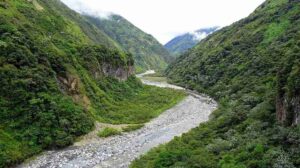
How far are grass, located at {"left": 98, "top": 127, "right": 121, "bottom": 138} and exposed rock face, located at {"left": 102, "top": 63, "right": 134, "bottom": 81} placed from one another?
116 ft

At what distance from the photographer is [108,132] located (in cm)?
6016

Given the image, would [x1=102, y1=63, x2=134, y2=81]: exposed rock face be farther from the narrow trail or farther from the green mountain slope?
the green mountain slope

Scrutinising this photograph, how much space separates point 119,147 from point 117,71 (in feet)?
177

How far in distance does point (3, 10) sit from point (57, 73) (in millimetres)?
23013

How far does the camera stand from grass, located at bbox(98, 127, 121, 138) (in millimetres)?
59066

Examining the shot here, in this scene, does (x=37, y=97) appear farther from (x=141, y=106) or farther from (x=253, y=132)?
(x=141, y=106)

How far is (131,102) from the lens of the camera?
9044cm

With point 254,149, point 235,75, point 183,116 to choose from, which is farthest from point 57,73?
point 235,75

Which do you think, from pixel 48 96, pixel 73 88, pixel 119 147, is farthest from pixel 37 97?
pixel 119 147

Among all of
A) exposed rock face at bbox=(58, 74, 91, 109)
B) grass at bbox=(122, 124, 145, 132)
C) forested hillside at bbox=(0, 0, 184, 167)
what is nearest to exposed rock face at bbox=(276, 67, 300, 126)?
grass at bbox=(122, 124, 145, 132)

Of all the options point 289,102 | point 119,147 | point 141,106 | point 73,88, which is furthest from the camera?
point 141,106

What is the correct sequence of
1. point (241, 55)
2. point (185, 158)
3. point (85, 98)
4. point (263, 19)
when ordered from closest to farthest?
point (185, 158) → point (85, 98) → point (241, 55) → point (263, 19)

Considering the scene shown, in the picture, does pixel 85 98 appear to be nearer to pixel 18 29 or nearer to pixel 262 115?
pixel 18 29

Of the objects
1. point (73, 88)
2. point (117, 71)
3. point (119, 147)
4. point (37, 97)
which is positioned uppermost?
point (117, 71)
